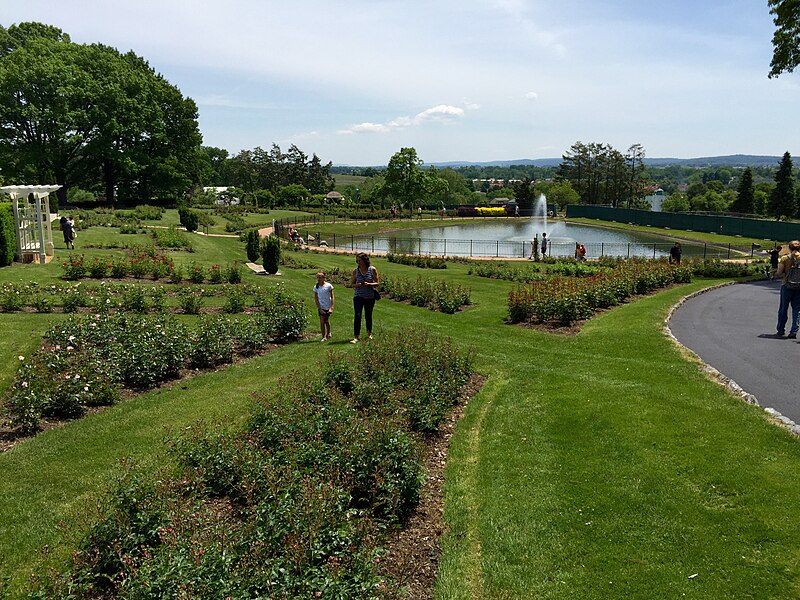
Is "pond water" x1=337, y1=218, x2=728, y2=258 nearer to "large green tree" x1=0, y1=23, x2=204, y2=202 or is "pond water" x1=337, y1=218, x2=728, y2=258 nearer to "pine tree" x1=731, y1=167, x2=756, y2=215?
"large green tree" x1=0, y1=23, x2=204, y2=202

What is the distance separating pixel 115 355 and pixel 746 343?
11460 millimetres

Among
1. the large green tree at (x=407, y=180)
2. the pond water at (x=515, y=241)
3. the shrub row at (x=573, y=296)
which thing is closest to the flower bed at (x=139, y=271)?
the shrub row at (x=573, y=296)

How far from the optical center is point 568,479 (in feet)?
19.9

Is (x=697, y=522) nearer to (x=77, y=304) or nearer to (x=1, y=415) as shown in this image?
(x=1, y=415)

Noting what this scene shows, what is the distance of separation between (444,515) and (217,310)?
948cm

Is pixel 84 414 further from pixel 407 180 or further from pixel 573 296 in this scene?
pixel 407 180

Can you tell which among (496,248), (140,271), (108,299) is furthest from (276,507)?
(496,248)

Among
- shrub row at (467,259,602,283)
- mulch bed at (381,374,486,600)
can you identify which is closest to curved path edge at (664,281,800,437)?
mulch bed at (381,374,486,600)

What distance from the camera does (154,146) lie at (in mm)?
52781

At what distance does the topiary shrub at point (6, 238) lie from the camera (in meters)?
17.2

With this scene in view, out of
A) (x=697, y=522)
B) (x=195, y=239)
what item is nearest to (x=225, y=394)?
(x=697, y=522)

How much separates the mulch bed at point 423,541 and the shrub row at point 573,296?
7614 mm

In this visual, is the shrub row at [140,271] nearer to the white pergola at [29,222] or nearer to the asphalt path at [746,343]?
the white pergola at [29,222]

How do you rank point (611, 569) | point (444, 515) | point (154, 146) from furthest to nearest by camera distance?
point (154, 146)
point (444, 515)
point (611, 569)
